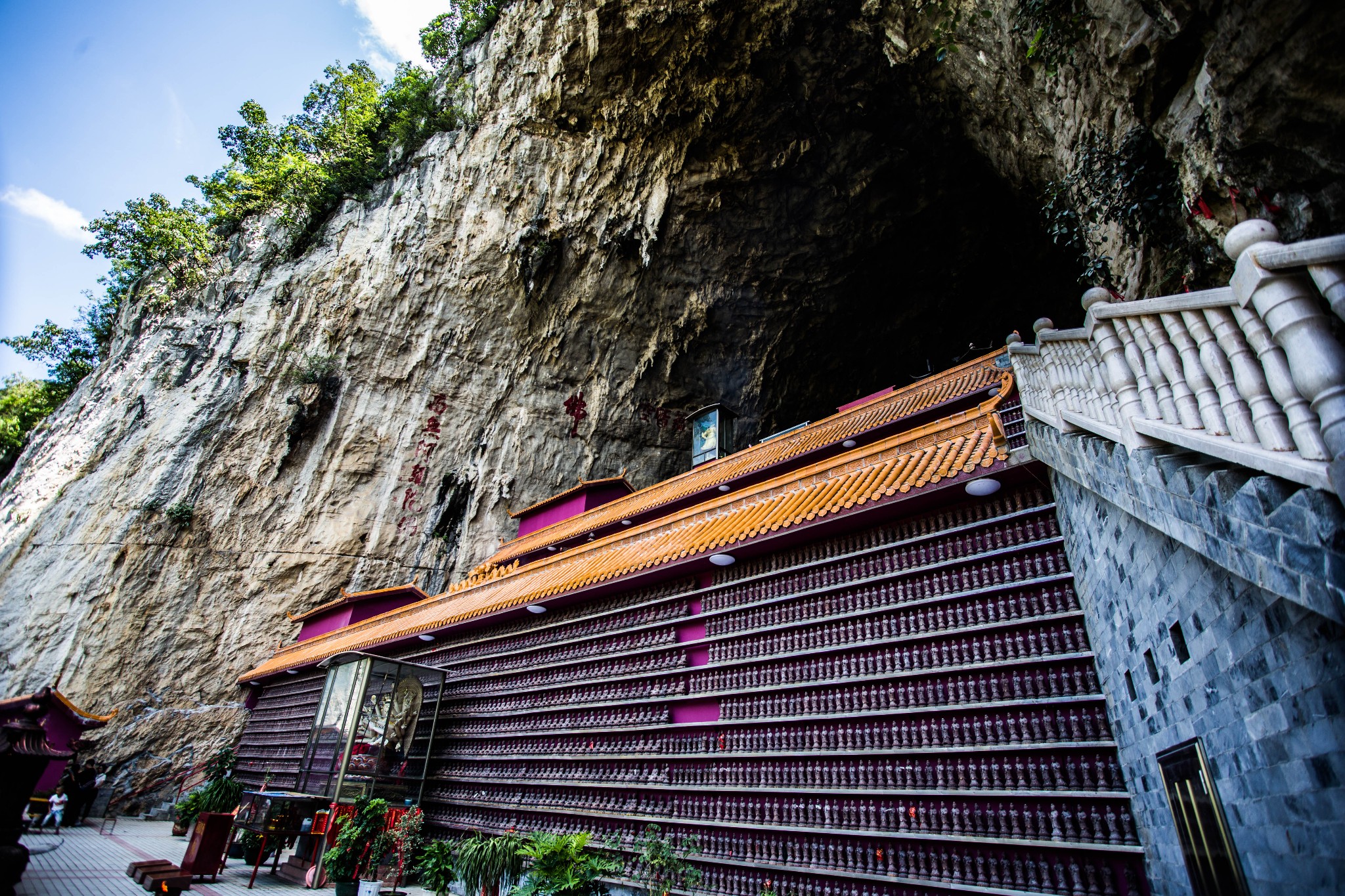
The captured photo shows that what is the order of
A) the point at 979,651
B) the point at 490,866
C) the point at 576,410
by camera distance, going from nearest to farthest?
1. the point at 979,651
2. the point at 490,866
3. the point at 576,410

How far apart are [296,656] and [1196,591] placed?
694 inches

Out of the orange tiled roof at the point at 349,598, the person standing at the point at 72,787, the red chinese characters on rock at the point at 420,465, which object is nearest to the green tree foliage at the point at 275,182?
the red chinese characters on rock at the point at 420,465

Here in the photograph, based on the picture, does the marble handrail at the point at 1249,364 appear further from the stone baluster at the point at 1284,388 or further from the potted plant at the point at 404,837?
the potted plant at the point at 404,837

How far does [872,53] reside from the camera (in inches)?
547

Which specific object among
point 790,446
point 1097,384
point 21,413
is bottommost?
point 1097,384

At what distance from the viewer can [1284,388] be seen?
5.73 feet

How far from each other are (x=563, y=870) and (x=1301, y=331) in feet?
21.6

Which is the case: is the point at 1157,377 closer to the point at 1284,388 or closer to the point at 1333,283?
the point at 1284,388

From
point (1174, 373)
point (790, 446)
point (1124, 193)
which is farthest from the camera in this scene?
point (790, 446)

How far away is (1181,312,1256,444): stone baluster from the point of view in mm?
1962

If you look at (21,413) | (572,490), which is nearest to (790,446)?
(572,490)

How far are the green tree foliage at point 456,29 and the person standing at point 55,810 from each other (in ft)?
75.7

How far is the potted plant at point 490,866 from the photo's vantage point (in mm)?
6902

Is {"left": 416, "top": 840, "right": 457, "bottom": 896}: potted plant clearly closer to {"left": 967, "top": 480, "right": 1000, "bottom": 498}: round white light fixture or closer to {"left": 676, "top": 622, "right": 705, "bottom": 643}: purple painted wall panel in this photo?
{"left": 676, "top": 622, "right": 705, "bottom": 643}: purple painted wall panel
